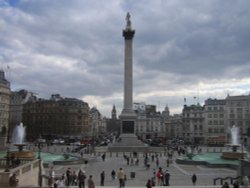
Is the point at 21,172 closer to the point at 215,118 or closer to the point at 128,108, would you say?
the point at 128,108

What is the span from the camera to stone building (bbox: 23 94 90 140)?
530ft

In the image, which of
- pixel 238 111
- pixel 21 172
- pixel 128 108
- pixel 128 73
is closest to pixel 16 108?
pixel 128 73

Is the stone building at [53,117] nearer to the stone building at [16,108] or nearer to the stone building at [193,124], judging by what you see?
the stone building at [16,108]

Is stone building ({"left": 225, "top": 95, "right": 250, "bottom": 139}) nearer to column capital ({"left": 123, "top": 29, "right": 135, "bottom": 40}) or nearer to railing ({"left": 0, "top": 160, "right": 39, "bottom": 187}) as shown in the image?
column capital ({"left": 123, "top": 29, "right": 135, "bottom": 40})

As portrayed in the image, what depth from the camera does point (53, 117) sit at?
532 ft

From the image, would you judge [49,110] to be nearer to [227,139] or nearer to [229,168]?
[227,139]

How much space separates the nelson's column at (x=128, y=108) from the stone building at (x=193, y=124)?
215 feet

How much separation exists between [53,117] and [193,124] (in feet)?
178

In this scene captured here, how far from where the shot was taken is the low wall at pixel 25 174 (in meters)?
25.2

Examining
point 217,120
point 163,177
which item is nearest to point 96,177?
point 163,177

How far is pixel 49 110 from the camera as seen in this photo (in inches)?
6383

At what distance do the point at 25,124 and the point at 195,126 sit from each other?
219 feet

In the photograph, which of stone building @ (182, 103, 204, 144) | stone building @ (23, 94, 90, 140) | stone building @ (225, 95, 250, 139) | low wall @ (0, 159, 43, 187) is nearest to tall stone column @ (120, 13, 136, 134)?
stone building @ (225, 95, 250, 139)

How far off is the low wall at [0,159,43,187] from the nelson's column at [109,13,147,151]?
53.5 m
